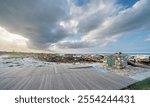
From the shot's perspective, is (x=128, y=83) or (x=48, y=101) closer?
(x=48, y=101)

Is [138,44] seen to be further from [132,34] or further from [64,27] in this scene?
[64,27]

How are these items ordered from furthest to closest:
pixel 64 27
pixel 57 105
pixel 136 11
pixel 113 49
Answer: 1. pixel 113 49
2. pixel 64 27
3. pixel 136 11
4. pixel 57 105

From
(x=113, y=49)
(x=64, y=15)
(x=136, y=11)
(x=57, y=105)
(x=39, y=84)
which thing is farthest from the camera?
(x=113, y=49)

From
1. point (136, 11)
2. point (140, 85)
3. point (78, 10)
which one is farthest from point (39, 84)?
point (136, 11)

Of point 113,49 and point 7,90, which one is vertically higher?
point 113,49

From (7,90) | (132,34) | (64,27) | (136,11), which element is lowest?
(7,90)

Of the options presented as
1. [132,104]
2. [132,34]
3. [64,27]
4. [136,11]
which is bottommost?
[132,104]

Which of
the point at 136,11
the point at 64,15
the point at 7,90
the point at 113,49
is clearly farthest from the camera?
the point at 113,49

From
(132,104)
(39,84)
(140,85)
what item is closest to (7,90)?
(39,84)

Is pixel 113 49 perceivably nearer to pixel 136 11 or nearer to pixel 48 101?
pixel 136 11
